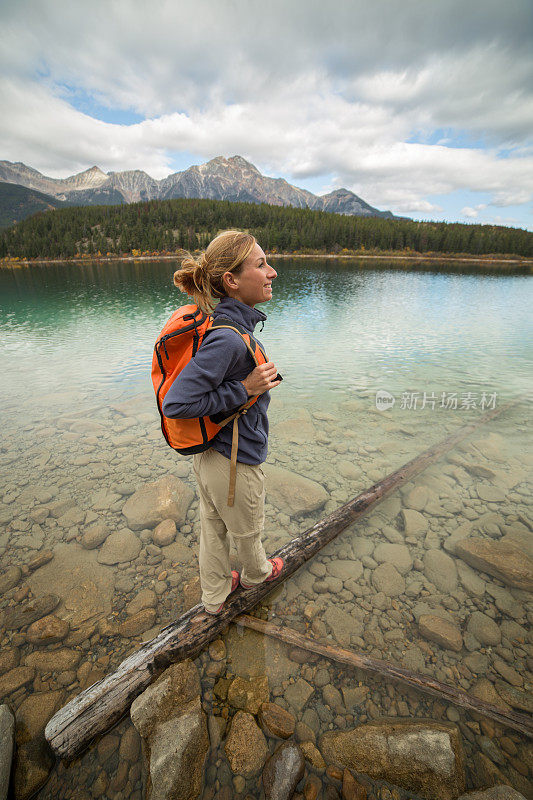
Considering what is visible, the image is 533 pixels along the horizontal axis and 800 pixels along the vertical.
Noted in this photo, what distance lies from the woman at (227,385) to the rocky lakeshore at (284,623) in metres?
1.28

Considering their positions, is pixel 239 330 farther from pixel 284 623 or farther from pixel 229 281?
pixel 284 623

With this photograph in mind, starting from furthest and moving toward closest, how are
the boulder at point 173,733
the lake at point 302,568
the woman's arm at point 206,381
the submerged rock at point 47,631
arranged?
the submerged rock at point 47,631, the lake at point 302,568, the boulder at point 173,733, the woman's arm at point 206,381

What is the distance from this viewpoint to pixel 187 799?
2.41m

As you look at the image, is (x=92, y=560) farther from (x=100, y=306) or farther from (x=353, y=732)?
(x=100, y=306)

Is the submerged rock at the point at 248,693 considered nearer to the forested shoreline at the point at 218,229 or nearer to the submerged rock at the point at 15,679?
the submerged rock at the point at 15,679

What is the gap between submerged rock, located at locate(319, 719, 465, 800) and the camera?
7.87 feet

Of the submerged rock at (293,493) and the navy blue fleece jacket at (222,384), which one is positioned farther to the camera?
the submerged rock at (293,493)

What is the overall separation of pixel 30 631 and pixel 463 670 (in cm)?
454

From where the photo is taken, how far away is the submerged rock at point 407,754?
94.4 inches

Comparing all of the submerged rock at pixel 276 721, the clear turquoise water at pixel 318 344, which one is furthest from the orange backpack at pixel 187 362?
the clear turquoise water at pixel 318 344

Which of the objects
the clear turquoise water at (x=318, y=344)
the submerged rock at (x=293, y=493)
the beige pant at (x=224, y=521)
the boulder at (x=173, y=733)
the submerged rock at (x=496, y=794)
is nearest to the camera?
the submerged rock at (x=496, y=794)

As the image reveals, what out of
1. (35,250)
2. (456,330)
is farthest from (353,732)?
(35,250)

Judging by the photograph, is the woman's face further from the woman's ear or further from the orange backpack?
the orange backpack

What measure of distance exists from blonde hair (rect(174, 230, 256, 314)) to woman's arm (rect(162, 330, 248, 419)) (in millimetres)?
512
